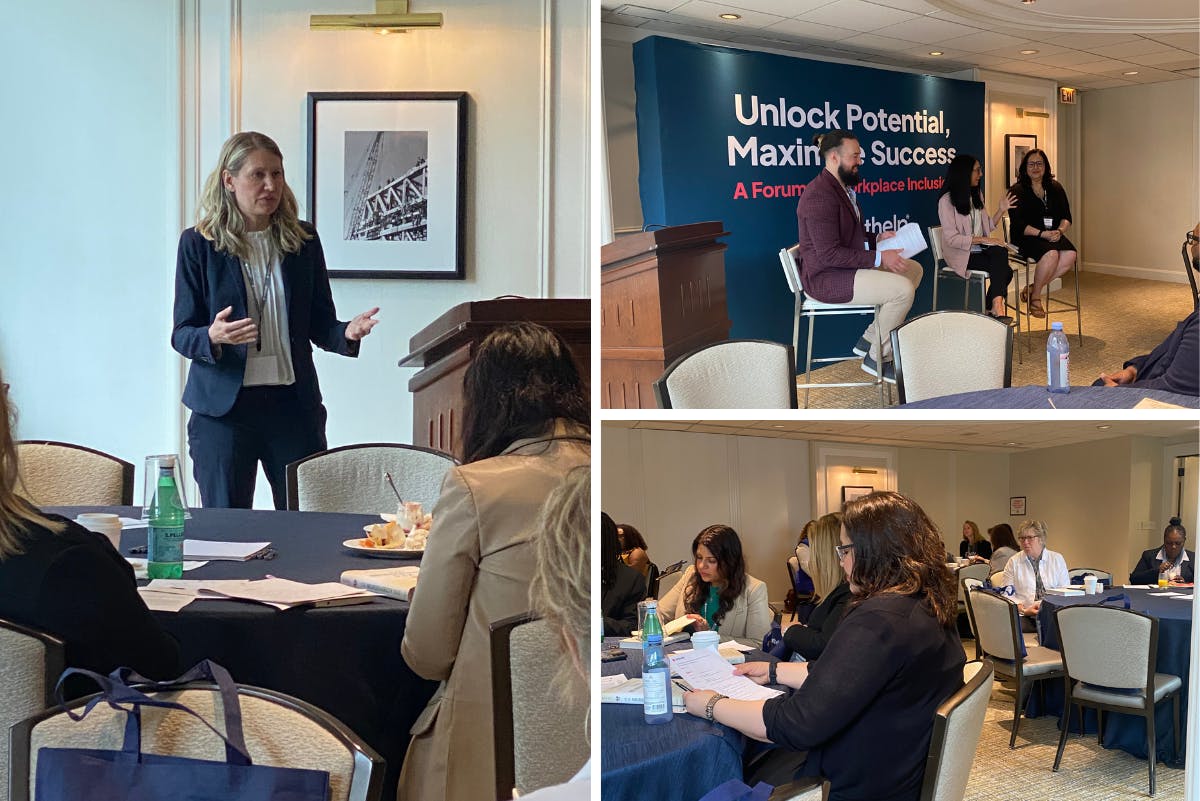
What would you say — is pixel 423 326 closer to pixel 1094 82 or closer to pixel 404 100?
pixel 404 100

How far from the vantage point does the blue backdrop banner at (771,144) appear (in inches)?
39.8

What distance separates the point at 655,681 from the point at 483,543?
1.77 feet

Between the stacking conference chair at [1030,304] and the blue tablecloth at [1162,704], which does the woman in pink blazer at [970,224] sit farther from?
the blue tablecloth at [1162,704]

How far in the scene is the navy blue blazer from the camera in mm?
2510

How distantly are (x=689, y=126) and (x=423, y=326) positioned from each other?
6.20 feet

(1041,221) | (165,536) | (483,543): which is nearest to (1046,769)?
(1041,221)

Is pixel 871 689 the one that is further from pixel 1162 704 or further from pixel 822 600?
pixel 1162 704

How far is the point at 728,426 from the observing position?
1152mm

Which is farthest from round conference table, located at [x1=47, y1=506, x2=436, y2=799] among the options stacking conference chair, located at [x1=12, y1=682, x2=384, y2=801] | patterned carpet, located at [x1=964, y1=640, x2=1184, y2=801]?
patterned carpet, located at [x1=964, y1=640, x2=1184, y2=801]

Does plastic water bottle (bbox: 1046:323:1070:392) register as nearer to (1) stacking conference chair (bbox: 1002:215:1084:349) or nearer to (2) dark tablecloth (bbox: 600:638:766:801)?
(1) stacking conference chair (bbox: 1002:215:1084:349)

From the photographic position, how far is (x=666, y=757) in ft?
4.01

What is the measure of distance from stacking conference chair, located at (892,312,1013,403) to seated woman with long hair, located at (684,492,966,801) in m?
0.22

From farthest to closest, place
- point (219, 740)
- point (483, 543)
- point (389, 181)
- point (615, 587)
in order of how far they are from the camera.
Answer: point (389, 181) → point (483, 543) → point (219, 740) → point (615, 587)

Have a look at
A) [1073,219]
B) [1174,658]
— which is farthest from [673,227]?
[1174,658]
